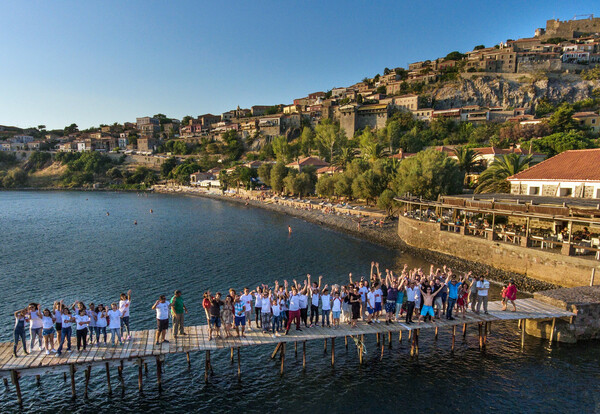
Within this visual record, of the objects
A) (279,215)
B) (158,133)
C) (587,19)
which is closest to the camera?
(279,215)

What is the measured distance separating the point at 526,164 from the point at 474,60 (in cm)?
10456

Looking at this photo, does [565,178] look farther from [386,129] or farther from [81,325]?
[386,129]

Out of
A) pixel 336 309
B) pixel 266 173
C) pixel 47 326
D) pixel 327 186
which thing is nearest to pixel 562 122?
pixel 327 186

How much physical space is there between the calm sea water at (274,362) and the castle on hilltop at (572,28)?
155 m

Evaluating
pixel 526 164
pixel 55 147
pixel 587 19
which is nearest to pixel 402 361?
pixel 526 164

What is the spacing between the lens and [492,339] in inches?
738

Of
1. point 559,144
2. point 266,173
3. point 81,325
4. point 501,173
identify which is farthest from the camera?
point 266,173

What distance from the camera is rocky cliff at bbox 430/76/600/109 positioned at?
349 feet

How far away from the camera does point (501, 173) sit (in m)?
44.4

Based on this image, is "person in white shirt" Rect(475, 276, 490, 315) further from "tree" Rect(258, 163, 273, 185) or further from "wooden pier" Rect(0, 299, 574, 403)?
"tree" Rect(258, 163, 273, 185)

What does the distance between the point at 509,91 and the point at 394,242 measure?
9993cm

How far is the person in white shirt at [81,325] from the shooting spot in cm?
1282

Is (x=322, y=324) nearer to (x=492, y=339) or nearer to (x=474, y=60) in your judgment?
(x=492, y=339)

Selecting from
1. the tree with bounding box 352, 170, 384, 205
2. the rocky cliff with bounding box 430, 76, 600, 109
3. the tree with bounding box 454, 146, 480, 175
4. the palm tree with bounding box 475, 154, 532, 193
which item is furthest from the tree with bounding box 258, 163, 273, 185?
the rocky cliff with bounding box 430, 76, 600, 109
